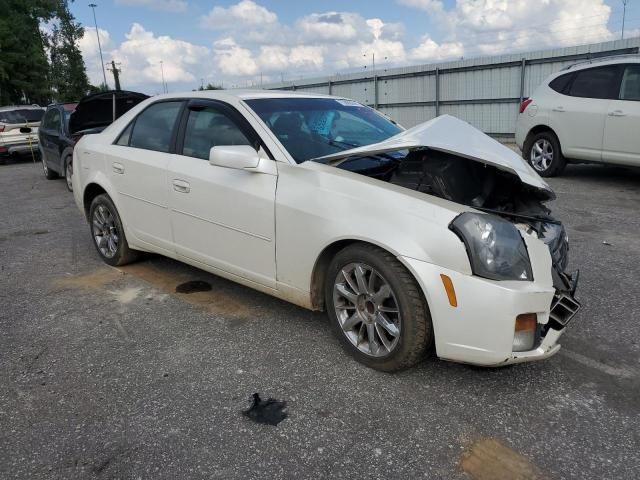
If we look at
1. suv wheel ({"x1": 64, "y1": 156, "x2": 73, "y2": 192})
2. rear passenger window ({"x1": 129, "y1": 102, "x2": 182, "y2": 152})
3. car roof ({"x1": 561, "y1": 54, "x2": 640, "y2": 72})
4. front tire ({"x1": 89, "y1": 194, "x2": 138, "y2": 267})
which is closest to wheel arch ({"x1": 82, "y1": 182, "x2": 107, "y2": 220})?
front tire ({"x1": 89, "y1": 194, "x2": 138, "y2": 267})

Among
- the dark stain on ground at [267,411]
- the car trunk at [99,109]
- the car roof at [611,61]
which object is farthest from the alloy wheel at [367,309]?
the car roof at [611,61]

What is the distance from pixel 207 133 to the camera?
391 centimetres

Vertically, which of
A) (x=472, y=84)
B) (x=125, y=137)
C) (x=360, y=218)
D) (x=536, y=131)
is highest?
(x=472, y=84)

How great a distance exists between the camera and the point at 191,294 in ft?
14.1

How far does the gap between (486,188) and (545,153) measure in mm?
5992

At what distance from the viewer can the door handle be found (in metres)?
3.85

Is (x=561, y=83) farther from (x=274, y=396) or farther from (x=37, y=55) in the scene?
(x=37, y=55)

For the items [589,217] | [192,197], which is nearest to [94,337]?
[192,197]

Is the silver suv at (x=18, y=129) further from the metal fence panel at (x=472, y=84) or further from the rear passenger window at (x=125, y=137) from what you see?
the rear passenger window at (x=125, y=137)

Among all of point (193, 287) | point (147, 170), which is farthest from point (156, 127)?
point (193, 287)

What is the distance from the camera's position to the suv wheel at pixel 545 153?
849cm

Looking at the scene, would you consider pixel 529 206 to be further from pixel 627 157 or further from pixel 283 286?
pixel 627 157

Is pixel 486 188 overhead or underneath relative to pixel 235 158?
underneath

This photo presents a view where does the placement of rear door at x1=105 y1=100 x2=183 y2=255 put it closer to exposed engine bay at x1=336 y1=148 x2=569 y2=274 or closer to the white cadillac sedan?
the white cadillac sedan
